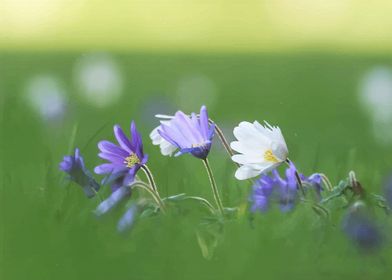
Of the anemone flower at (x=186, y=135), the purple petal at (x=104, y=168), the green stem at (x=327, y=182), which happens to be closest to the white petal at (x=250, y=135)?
the anemone flower at (x=186, y=135)

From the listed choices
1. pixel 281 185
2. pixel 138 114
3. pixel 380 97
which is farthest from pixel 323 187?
pixel 138 114

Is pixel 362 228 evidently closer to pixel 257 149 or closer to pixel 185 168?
pixel 257 149

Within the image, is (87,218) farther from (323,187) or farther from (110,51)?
(323,187)

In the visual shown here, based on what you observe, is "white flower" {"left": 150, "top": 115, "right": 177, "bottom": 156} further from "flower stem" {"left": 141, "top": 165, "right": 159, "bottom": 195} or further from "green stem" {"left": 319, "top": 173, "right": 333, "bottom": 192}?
"green stem" {"left": 319, "top": 173, "right": 333, "bottom": 192}

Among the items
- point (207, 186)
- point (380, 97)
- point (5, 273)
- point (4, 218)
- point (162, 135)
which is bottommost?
point (5, 273)

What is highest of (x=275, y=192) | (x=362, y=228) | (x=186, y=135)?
(x=186, y=135)

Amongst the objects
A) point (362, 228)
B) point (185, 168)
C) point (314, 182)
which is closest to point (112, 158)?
point (185, 168)
